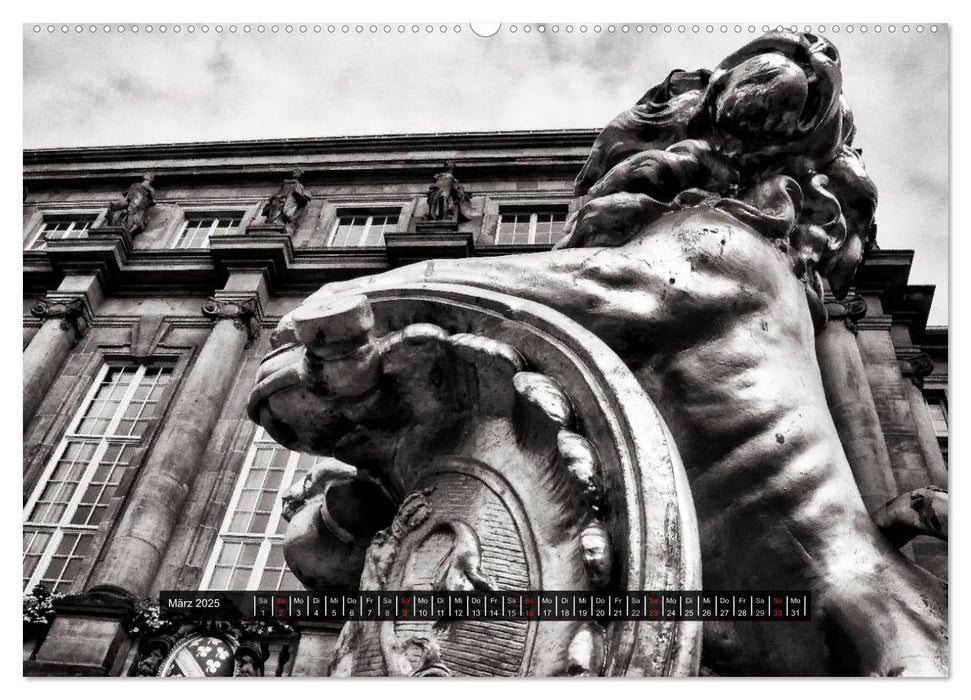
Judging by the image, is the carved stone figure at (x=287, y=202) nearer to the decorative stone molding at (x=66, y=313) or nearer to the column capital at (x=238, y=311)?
the column capital at (x=238, y=311)

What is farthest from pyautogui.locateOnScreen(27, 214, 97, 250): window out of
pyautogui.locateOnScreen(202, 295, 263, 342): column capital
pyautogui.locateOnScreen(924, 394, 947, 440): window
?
pyautogui.locateOnScreen(924, 394, 947, 440): window

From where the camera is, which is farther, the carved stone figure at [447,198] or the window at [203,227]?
the window at [203,227]

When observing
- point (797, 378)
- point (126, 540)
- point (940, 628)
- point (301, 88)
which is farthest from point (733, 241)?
point (126, 540)

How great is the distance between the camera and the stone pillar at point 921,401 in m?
9.73

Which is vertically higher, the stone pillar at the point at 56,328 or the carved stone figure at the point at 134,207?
the carved stone figure at the point at 134,207

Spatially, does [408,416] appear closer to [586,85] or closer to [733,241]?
[733,241]

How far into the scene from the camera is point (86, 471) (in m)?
12.2

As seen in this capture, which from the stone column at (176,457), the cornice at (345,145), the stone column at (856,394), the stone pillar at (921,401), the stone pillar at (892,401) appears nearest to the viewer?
the stone column at (856,394)

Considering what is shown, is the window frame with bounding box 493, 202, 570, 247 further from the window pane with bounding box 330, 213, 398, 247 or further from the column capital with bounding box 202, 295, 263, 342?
the column capital with bounding box 202, 295, 263, 342

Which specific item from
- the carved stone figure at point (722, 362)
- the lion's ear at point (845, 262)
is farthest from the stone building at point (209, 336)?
the carved stone figure at point (722, 362)

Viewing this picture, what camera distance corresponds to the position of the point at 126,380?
1362 centimetres

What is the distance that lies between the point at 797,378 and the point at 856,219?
784mm

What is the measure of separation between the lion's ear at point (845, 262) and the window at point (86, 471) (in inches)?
413

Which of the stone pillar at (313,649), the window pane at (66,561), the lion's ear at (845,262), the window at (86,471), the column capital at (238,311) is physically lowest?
the lion's ear at (845,262)
